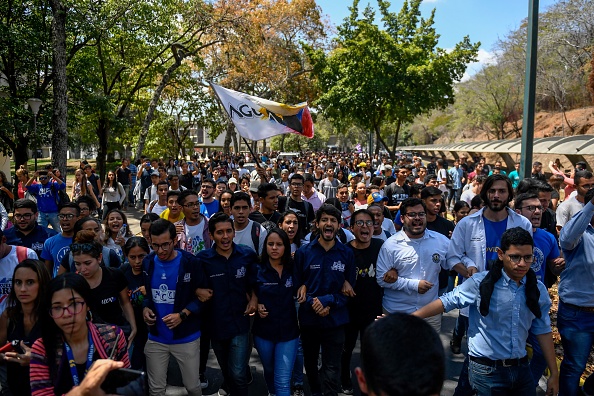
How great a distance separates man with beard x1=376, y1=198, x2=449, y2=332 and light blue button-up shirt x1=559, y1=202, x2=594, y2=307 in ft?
3.18

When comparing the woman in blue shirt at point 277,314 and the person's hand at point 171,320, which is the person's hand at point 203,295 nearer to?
the person's hand at point 171,320

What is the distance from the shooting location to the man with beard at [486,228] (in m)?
4.17

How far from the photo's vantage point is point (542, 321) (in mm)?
3109

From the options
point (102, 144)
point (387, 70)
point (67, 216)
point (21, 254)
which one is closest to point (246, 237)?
point (67, 216)

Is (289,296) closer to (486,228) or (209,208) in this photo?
(486,228)

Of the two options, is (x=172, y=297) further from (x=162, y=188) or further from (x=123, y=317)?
(x=162, y=188)

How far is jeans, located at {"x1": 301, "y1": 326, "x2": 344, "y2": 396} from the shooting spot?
3966mm

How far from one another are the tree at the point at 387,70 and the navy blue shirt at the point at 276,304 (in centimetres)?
1728

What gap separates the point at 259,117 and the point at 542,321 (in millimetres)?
5738

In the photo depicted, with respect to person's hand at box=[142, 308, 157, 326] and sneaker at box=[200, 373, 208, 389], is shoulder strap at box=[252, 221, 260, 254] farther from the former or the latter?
person's hand at box=[142, 308, 157, 326]

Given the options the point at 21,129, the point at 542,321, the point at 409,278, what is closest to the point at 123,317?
the point at 409,278

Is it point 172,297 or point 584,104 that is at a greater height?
point 584,104

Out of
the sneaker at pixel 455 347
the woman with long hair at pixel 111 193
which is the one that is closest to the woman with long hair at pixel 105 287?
the sneaker at pixel 455 347

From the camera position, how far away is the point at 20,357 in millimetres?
2850
